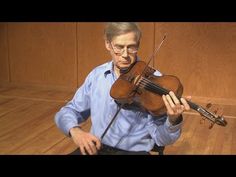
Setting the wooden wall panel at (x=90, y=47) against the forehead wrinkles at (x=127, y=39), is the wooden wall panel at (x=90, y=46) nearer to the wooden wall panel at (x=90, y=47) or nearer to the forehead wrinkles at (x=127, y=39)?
the wooden wall panel at (x=90, y=47)

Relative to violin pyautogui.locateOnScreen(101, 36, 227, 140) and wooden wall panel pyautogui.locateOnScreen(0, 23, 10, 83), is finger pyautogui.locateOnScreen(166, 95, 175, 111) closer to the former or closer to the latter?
violin pyautogui.locateOnScreen(101, 36, 227, 140)

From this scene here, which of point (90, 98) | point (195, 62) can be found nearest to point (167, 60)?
point (195, 62)

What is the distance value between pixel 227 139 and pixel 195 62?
120 centimetres

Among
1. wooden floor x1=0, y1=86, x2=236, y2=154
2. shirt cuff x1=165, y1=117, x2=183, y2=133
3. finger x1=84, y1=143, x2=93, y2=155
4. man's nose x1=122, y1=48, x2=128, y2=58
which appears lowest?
wooden floor x1=0, y1=86, x2=236, y2=154

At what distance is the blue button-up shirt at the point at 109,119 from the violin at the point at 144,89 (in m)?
0.05

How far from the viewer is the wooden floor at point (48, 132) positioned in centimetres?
293

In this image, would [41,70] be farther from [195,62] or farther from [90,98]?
[90,98]

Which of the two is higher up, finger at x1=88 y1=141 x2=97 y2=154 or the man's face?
the man's face

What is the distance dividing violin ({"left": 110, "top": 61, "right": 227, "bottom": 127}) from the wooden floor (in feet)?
4.27

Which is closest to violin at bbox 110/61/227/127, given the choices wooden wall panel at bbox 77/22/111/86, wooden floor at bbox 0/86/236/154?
wooden floor at bbox 0/86/236/154

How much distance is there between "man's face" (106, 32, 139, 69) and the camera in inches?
64.7

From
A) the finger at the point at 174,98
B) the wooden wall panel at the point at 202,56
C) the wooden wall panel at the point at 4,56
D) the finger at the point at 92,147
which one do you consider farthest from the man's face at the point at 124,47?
the wooden wall panel at the point at 4,56

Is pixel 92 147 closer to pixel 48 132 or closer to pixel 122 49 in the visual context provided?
pixel 122 49
